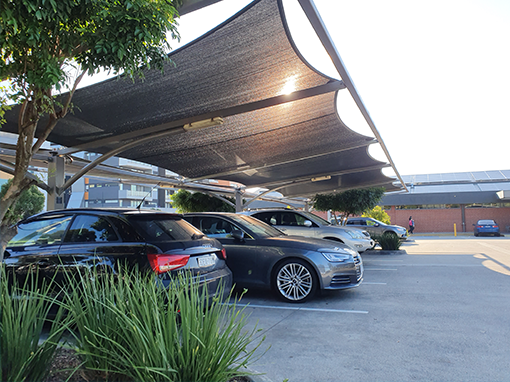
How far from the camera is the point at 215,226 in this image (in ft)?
27.5

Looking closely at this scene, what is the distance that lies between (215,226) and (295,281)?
7.22ft

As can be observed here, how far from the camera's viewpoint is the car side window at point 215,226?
26.7 ft

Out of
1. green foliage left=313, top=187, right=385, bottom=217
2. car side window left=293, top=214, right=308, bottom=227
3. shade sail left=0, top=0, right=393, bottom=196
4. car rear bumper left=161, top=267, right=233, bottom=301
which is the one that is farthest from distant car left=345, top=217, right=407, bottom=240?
car rear bumper left=161, top=267, right=233, bottom=301

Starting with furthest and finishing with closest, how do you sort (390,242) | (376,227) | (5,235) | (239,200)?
(376,227) < (239,200) < (390,242) < (5,235)

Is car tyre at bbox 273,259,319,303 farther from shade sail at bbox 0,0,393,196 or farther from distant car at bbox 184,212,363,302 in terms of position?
shade sail at bbox 0,0,393,196

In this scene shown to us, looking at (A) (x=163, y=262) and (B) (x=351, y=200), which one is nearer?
(A) (x=163, y=262)

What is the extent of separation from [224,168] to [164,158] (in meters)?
3.22

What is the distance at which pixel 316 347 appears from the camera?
4.65 meters

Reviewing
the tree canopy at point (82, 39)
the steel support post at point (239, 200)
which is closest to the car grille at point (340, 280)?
the tree canopy at point (82, 39)

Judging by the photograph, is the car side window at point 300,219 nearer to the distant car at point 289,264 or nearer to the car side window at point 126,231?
the distant car at point 289,264

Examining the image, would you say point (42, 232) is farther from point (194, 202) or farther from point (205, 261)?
point (194, 202)

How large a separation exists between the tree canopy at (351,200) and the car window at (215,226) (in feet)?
55.9

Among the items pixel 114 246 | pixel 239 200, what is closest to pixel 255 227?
pixel 114 246

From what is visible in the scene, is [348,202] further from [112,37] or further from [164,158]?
[112,37]
